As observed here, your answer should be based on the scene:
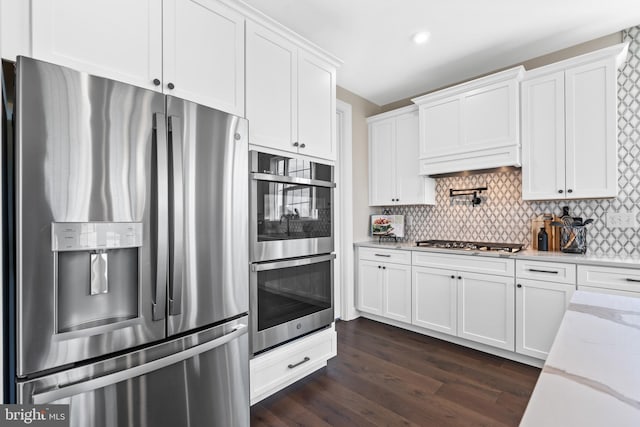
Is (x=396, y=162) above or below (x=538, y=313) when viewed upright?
above

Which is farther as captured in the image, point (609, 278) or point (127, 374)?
point (609, 278)

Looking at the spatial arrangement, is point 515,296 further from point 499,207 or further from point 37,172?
point 37,172

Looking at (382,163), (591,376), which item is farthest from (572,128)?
(591,376)

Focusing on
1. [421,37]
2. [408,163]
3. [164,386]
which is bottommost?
[164,386]

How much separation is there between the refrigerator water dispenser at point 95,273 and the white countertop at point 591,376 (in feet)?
4.16

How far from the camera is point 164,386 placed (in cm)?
125

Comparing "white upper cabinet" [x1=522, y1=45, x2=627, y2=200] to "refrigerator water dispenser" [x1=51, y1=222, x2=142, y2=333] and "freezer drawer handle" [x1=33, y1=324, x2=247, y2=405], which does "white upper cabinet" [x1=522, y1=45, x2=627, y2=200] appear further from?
"refrigerator water dispenser" [x1=51, y1=222, x2=142, y2=333]

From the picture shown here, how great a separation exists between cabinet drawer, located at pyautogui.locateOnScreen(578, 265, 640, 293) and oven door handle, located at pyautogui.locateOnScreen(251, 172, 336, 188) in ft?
6.35

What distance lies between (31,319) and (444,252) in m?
2.82

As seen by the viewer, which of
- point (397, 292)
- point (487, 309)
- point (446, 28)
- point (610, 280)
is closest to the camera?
point (610, 280)

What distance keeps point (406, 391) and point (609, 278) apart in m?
1.61

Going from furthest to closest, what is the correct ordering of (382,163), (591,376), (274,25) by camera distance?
1. (382,163)
2. (274,25)
3. (591,376)

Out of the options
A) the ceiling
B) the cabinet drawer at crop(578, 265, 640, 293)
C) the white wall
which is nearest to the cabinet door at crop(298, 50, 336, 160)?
the ceiling

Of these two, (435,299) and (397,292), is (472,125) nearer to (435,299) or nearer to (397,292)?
(435,299)
